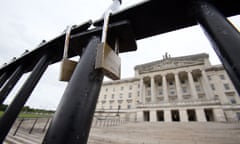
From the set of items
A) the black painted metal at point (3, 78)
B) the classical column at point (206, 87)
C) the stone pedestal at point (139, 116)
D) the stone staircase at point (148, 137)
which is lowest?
the stone staircase at point (148, 137)

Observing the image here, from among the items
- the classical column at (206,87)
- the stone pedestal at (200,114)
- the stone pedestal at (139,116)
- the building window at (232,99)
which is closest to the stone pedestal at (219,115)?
the stone pedestal at (200,114)

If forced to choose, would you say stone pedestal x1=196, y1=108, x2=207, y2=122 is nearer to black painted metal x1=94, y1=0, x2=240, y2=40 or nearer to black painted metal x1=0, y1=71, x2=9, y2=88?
black painted metal x1=94, y1=0, x2=240, y2=40

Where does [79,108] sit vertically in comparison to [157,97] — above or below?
below

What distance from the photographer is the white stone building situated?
17750 millimetres

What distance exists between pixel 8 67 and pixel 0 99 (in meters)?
0.86

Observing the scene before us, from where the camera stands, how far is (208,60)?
24.0 meters

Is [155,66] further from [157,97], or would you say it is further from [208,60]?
[208,60]

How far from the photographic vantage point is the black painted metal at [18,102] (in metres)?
1.30

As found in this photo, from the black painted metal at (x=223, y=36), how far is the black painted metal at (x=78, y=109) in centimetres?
86

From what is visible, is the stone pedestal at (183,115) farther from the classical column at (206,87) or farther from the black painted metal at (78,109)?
the black painted metal at (78,109)

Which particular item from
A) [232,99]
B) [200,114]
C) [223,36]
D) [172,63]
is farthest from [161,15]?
[232,99]

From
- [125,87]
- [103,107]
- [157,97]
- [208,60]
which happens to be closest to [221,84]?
[208,60]

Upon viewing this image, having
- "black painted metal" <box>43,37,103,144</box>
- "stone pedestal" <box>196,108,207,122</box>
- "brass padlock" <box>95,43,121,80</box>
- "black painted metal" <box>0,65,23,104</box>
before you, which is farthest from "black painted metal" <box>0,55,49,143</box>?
"stone pedestal" <box>196,108,207,122</box>

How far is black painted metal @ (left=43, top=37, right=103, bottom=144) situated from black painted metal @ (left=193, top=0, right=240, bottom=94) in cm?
86
